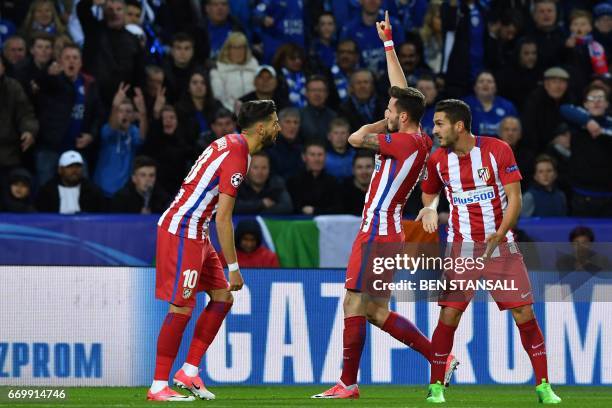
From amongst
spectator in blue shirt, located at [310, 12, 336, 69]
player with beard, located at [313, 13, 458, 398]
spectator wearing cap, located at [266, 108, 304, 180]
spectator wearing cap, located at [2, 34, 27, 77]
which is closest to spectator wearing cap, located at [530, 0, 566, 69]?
spectator in blue shirt, located at [310, 12, 336, 69]

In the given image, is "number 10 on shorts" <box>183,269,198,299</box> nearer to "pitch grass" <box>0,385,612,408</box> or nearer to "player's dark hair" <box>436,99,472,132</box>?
"pitch grass" <box>0,385,612,408</box>

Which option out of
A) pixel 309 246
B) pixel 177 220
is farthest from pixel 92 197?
pixel 177 220

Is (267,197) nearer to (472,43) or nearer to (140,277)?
(140,277)

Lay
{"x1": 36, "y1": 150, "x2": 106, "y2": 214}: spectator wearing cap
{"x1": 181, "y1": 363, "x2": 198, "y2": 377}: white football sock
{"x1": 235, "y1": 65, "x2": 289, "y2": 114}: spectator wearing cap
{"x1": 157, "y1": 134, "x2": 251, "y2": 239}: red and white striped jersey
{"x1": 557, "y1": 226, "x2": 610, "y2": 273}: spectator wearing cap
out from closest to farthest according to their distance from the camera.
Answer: {"x1": 157, "y1": 134, "x2": 251, "y2": 239}: red and white striped jersey < {"x1": 181, "y1": 363, "x2": 198, "y2": 377}: white football sock < {"x1": 557, "y1": 226, "x2": 610, "y2": 273}: spectator wearing cap < {"x1": 36, "y1": 150, "x2": 106, "y2": 214}: spectator wearing cap < {"x1": 235, "y1": 65, "x2": 289, "y2": 114}: spectator wearing cap

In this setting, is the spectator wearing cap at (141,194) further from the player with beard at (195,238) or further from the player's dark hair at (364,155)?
the player with beard at (195,238)

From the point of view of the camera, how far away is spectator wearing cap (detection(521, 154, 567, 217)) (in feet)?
52.2

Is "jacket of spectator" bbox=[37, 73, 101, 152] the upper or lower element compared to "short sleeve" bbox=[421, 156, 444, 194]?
upper

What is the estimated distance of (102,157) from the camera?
16438 mm

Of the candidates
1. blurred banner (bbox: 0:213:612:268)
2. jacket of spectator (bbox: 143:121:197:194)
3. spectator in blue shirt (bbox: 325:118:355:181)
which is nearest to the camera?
blurred banner (bbox: 0:213:612:268)

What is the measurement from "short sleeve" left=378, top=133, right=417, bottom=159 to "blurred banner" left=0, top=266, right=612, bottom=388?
2148mm

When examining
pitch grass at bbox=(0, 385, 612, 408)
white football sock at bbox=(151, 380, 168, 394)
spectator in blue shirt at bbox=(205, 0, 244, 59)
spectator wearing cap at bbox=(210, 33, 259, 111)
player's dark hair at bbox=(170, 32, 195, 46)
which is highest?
spectator in blue shirt at bbox=(205, 0, 244, 59)

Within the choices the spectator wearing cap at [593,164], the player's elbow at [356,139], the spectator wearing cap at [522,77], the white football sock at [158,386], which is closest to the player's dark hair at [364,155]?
the spectator wearing cap at [593,164]

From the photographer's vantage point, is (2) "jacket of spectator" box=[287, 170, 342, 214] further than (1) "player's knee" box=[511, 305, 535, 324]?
Yes

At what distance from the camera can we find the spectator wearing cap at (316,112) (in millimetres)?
17047
